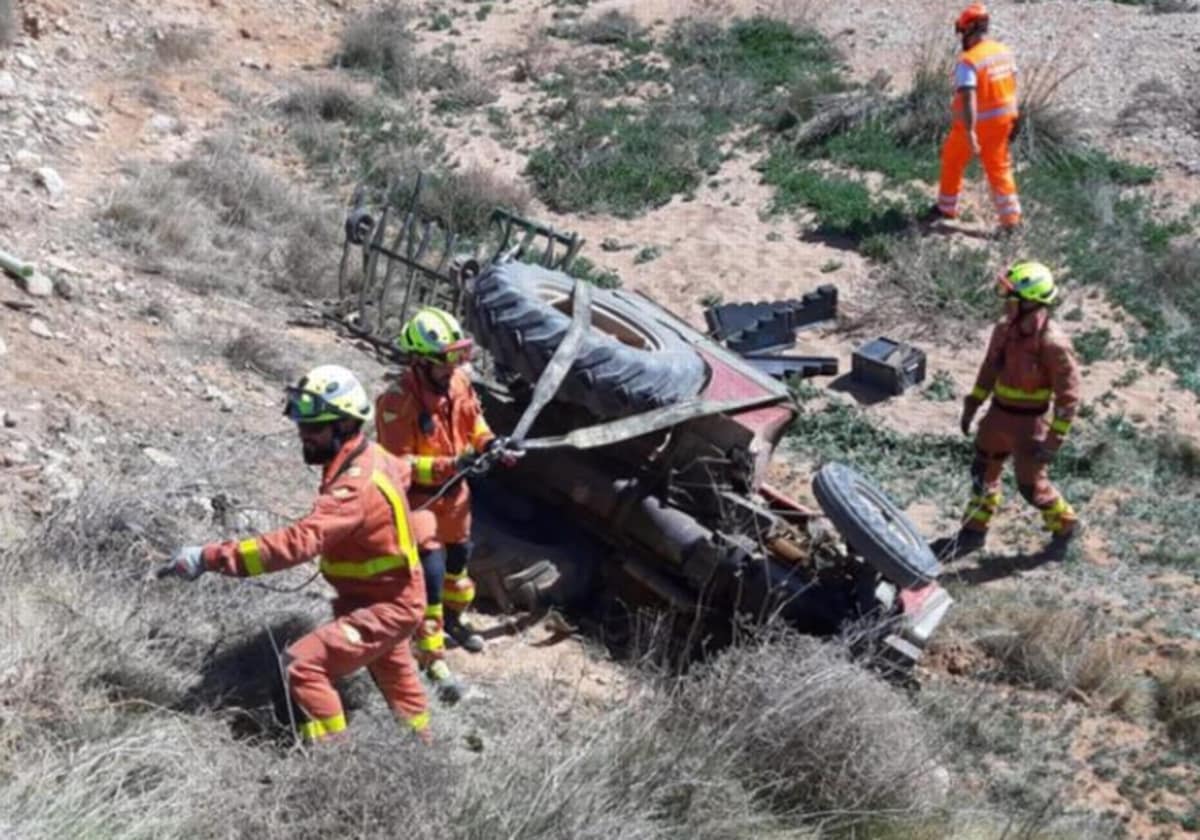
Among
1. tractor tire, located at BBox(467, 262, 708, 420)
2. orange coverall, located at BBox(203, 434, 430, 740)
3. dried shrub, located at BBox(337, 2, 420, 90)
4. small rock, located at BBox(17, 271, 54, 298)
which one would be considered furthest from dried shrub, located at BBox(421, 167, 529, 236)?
orange coverall, located at BBox(203, 434, 430, 740)

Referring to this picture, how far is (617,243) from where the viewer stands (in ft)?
45.2

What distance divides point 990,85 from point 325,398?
30.6 feet

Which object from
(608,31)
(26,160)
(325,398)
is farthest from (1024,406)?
(608,31)

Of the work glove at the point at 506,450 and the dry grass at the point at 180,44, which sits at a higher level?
the work glove at the point at 506,450

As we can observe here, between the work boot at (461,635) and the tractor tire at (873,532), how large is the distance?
1.70m

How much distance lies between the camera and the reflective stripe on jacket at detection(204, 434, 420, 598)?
542 centimetres

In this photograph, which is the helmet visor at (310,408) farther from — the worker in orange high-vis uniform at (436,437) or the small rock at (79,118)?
the small rock at (79,118)

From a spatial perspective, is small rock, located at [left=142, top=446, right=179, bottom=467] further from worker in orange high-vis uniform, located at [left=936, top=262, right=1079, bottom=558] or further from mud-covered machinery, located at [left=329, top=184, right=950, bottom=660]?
worker in orange high-vis uniform, located at [left=936, top=262, right=1079, bottom=558]

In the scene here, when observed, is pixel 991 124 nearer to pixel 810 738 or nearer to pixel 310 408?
pixel 810 738

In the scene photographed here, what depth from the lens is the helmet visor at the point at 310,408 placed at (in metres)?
5.64

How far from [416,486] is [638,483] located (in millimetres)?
1266

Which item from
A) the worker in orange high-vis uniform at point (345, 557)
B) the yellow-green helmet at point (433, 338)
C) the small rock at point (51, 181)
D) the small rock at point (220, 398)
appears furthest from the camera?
the small rock at point (51, 181)

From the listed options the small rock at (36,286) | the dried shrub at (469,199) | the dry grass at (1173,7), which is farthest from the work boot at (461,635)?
the dry grass at (1173,7)

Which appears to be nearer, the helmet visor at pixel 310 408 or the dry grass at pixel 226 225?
the helmet visor at pixel 310 408
